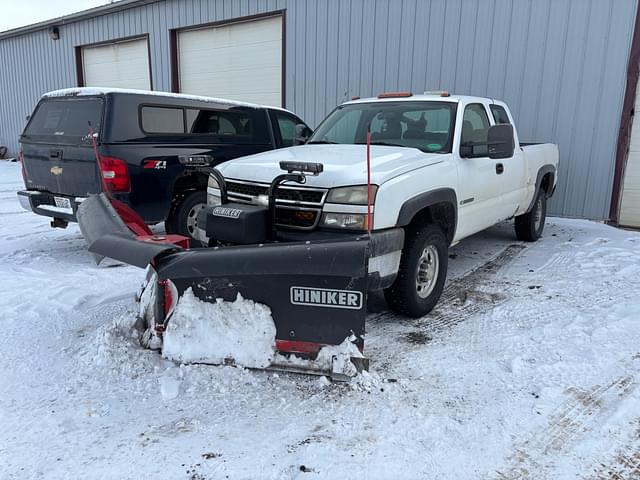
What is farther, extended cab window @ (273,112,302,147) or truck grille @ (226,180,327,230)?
extended cab window @ (273,112,302,147)

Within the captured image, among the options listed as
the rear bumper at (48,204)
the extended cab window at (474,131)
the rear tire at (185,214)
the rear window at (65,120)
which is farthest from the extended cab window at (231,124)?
the extended cab window at (474,131)

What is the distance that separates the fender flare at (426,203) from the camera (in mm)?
3588

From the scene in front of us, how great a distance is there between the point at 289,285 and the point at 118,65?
14.7 m

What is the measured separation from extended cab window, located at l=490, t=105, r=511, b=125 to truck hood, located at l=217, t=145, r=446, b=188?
181cm

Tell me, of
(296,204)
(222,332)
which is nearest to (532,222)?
(296,204)

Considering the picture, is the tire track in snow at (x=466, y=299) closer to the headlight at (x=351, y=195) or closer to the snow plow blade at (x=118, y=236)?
the headlight at (x=351, y=195)

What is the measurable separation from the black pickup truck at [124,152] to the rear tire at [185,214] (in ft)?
0.04

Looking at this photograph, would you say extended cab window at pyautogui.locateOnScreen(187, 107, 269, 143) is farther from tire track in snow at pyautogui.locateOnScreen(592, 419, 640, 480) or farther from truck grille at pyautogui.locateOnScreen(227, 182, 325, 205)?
tire track in snow at pyautogui.locateOnScreen(592, 419, 640, 480)

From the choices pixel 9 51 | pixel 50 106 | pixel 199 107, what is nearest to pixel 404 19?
pixel 199 107

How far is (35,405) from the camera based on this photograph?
Answer: 9.13 feet

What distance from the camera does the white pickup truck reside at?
3.49m

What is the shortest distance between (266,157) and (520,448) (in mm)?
2942

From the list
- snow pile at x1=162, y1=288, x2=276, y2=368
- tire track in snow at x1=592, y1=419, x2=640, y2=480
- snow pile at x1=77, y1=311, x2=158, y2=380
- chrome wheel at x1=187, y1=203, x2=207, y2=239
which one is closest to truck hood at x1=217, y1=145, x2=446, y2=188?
snow pile at x1=162, y1=288, x2=276, y2=368

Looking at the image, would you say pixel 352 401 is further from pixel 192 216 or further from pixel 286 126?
pixel 286 126
